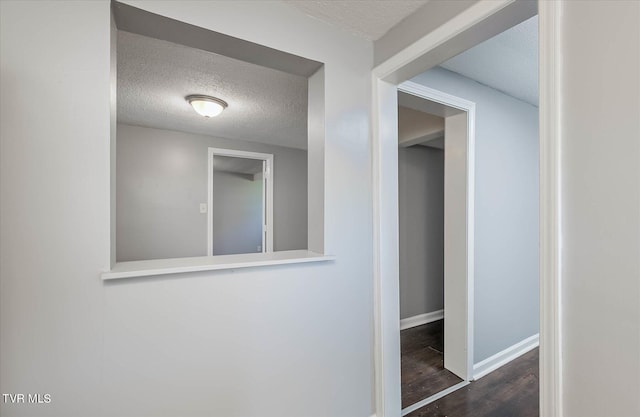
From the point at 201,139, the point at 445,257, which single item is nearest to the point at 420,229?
the point at 445,257

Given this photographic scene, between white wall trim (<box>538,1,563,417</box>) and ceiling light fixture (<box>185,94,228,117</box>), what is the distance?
2282mm

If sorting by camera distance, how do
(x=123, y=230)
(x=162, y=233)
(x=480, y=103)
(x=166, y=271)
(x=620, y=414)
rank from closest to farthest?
1. (x=620, y=414)
2. (x=166, y=271)
3. (x=480, y=103)
4. (x=123, y=230)
5. (x=162, y=233)

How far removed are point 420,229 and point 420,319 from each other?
110cm

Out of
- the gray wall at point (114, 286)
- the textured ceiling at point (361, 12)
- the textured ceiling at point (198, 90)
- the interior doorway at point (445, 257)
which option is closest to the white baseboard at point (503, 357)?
the interior doorway at point (445, 257)

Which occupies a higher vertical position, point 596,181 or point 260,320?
point 596,181

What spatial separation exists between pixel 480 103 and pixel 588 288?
6.15ft

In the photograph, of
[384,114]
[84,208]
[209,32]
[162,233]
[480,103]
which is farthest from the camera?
[162,233]

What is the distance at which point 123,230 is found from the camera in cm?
308

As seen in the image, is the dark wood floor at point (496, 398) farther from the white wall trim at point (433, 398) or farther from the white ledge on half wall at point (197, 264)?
the white ledge on half wall at point (197, 264)

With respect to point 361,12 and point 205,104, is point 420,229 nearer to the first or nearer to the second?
point 361,12

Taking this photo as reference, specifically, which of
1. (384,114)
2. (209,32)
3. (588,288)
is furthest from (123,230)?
(588,288)

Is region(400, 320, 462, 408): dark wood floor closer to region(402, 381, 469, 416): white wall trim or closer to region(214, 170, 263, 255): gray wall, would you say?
region(402, 381, 469, 416): white wall trim

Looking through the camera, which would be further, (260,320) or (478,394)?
(478,394)

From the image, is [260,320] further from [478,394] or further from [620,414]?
[478,394]
